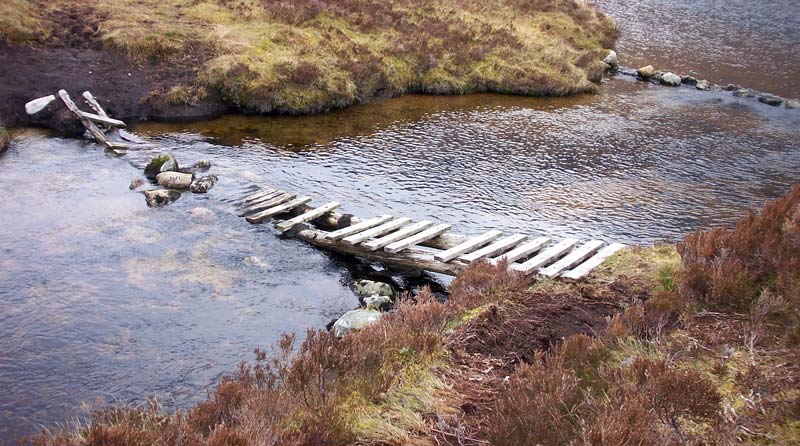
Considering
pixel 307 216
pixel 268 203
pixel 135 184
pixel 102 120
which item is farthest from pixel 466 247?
pixel 102 120

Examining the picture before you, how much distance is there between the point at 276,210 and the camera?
14.1 meters

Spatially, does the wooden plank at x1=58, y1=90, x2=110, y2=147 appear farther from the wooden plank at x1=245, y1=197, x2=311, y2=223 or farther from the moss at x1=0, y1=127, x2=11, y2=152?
the wooden plank at x1=245, y1=197, x2=311, y2=223

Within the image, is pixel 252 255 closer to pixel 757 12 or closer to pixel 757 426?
pixel 757 426

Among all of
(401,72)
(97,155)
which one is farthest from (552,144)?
(97,155)

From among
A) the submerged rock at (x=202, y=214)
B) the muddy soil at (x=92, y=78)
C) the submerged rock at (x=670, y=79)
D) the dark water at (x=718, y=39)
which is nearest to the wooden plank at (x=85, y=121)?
the muddy soil at (x=92, y=78)

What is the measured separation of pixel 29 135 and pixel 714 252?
1885cm

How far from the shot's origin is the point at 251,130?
2014cm

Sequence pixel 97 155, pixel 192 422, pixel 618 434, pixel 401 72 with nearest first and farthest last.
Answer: pixel 618 434, pixel 192 422, pixel 97 155, pixel 401 72

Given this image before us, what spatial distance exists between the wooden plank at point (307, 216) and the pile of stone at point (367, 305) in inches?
100

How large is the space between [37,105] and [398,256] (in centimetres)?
1401

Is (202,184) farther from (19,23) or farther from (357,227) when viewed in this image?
(19,23)

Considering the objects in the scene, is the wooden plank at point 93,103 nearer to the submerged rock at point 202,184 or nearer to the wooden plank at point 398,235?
the submerged rock at point 202,184

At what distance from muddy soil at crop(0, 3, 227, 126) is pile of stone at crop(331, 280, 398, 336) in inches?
494

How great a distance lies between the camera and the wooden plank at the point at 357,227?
12.7m
